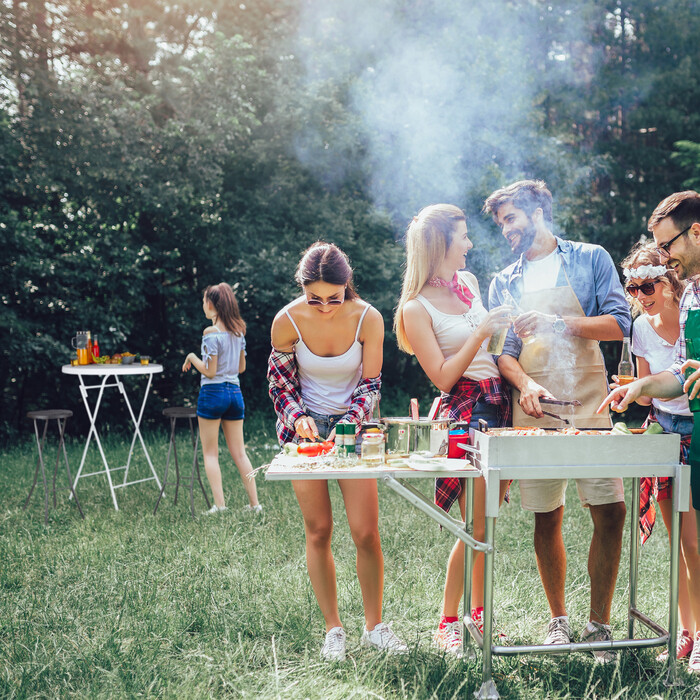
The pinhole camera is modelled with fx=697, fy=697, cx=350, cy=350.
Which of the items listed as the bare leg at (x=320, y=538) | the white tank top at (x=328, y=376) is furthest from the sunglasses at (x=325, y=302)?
the bare leg at (x=320, y=538)

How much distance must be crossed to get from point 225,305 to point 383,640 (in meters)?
3.16

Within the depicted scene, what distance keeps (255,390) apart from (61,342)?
10.2 feet

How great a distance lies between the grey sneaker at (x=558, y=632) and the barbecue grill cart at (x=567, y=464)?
0.93 ft

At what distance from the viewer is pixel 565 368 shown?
9.23 ft

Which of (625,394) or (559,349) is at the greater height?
(559,349)

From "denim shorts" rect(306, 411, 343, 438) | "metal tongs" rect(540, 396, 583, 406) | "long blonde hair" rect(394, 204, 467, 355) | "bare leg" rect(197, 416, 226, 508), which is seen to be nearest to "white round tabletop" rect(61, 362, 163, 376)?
"bare leg" rect(197, 416, 226, 508)

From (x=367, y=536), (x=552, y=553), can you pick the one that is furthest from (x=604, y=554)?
(x=367, y=536)

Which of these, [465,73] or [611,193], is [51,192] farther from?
[611,193]

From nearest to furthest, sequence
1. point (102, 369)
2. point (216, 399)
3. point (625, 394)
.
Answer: point (625, 394), point (102, 369), point (216, 399)

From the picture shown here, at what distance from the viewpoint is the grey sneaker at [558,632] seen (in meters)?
2.77

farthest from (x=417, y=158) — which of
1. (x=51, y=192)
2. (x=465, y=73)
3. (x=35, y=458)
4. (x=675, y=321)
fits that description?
(x=675, y=321)

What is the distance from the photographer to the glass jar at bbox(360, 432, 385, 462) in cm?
236

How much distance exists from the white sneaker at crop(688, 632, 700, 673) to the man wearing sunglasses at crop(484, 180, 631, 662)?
29cm

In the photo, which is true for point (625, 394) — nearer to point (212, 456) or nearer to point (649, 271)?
point (649, 271)
